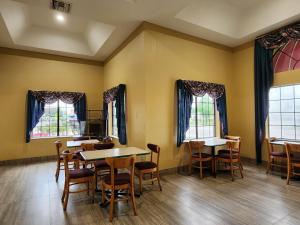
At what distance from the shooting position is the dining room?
9.59 feet

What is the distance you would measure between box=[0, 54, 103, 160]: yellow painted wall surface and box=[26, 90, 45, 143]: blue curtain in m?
0.16

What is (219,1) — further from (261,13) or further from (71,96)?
(71,96)

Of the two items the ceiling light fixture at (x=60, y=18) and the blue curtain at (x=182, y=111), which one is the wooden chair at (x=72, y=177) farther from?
the ceiling light fixture at (x=60, y=18)

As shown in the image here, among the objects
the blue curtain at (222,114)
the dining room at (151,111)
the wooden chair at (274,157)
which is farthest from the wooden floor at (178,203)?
the blue curtain at (222,114)

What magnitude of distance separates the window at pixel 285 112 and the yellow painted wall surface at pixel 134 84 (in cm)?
350

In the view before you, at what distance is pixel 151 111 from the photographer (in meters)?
4.32

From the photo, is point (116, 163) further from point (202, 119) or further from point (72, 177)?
point (202, 119)

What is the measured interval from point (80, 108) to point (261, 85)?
5708mm

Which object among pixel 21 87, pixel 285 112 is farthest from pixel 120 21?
pixel 285 112

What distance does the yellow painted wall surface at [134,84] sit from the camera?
4.40 metres

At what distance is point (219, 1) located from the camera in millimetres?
4551

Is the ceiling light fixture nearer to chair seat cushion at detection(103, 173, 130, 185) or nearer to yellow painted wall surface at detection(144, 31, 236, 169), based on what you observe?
yellow painted wall surface at detection(144, 31, 236, 169)

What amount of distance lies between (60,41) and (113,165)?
203 inches

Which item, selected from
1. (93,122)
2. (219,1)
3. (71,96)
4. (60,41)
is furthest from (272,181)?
(60,41)
